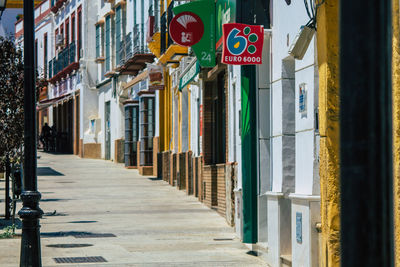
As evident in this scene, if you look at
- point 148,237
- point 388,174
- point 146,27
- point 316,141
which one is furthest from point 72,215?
point 388,174

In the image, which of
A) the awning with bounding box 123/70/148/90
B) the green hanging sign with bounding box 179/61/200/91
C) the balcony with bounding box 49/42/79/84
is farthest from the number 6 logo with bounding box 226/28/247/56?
the balcony with bounding box 49/42/79/84

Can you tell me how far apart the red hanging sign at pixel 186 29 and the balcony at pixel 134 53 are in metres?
12.6

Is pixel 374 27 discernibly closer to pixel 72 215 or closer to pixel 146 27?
pixel 72 215

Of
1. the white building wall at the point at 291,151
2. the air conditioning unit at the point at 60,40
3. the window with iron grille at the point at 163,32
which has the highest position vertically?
the air conditioning unit at the point at 60,40

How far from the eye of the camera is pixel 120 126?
3644cm

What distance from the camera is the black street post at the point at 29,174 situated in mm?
9586

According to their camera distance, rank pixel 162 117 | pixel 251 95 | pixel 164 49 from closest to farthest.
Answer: pixel 251 95
pixel 164 49
pixel 162 117

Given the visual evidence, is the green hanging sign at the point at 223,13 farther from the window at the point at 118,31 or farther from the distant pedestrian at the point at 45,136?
the distant pedestrian at the point at 45,136

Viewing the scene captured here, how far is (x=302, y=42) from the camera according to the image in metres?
9.55

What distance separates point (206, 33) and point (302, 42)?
8240 mm

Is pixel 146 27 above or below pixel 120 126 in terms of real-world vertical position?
above

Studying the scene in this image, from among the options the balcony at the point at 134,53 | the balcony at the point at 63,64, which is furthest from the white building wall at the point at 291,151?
the balcony at the point at 63,64

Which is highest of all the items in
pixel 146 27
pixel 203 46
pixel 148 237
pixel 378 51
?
pixel 146 27

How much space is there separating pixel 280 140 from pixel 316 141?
180 cm
